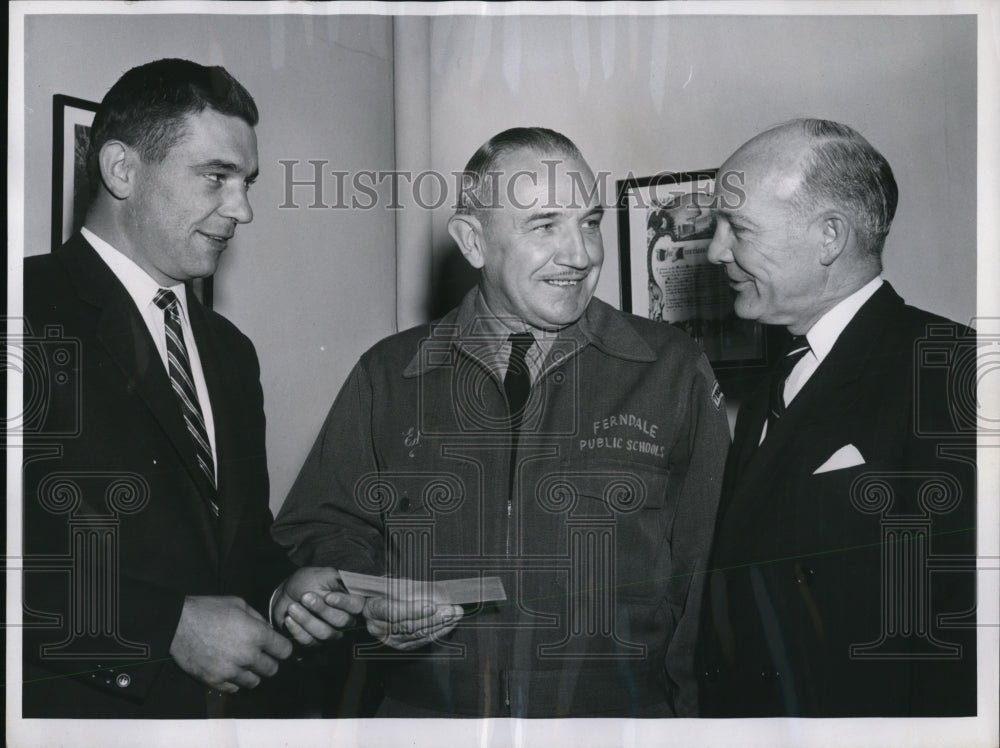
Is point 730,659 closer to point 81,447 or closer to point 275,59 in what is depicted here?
point 81,447

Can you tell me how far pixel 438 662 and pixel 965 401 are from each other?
84cm

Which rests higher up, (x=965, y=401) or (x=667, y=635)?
(x=965, y=401)

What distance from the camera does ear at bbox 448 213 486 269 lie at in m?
1.46

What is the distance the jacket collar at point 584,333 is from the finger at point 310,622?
1.20ft

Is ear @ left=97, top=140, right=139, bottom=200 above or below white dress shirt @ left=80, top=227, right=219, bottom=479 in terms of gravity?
above

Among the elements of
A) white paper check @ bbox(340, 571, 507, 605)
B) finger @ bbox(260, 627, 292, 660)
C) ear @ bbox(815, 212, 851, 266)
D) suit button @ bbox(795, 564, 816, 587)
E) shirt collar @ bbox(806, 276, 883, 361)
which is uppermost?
ear @ bbox(815, 212, 851, 266)

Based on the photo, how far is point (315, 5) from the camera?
1470 millimetres

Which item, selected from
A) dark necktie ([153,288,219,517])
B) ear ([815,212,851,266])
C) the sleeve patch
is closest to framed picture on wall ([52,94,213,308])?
dark necktie ([153,288,219,517])

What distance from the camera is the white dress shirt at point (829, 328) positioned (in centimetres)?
141

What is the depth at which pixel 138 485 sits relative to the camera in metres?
1.41

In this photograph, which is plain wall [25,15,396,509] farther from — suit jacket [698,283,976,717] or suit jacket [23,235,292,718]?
suit jacket [698,283,976,717]

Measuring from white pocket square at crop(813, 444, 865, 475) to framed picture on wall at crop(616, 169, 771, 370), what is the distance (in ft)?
0.57

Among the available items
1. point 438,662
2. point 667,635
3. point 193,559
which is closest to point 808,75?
point 667,635

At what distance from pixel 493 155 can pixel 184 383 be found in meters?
0.55
